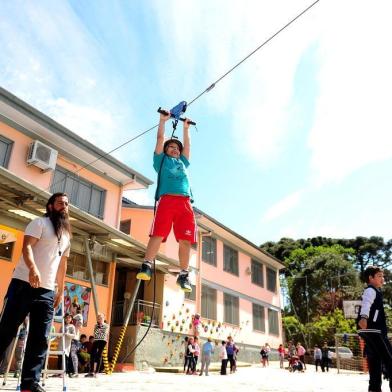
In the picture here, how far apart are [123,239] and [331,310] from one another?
3155cm

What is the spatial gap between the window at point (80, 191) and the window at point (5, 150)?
68.9 inches

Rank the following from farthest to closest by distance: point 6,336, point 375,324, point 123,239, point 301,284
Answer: point 301,284, point 123,239, point 375,324, point 6,336

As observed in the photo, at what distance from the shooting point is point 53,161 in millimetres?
13148

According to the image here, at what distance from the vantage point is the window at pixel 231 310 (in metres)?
22.9

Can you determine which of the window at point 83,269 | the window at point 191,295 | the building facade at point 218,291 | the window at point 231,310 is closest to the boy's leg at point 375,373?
the window at point 83,269

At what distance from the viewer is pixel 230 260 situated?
2466cm

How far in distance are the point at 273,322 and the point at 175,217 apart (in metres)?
25.2

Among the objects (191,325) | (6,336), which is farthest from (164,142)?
(191,325)

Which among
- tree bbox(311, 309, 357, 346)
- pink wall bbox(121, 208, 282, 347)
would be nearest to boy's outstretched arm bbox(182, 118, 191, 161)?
pink wall bbox(121, 208, 282, 347)

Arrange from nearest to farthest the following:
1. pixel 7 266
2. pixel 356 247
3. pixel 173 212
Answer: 1. pixel 173 212
2. pixel 7 266
3. pixel 356 247

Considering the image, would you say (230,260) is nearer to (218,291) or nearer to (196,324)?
(218,291)

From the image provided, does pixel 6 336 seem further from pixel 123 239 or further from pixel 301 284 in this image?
pixel 301 284

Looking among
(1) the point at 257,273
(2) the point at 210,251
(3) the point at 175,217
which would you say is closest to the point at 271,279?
(1) the point at 257,273

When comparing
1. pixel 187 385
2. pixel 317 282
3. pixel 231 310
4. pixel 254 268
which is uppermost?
pixel 317 282
